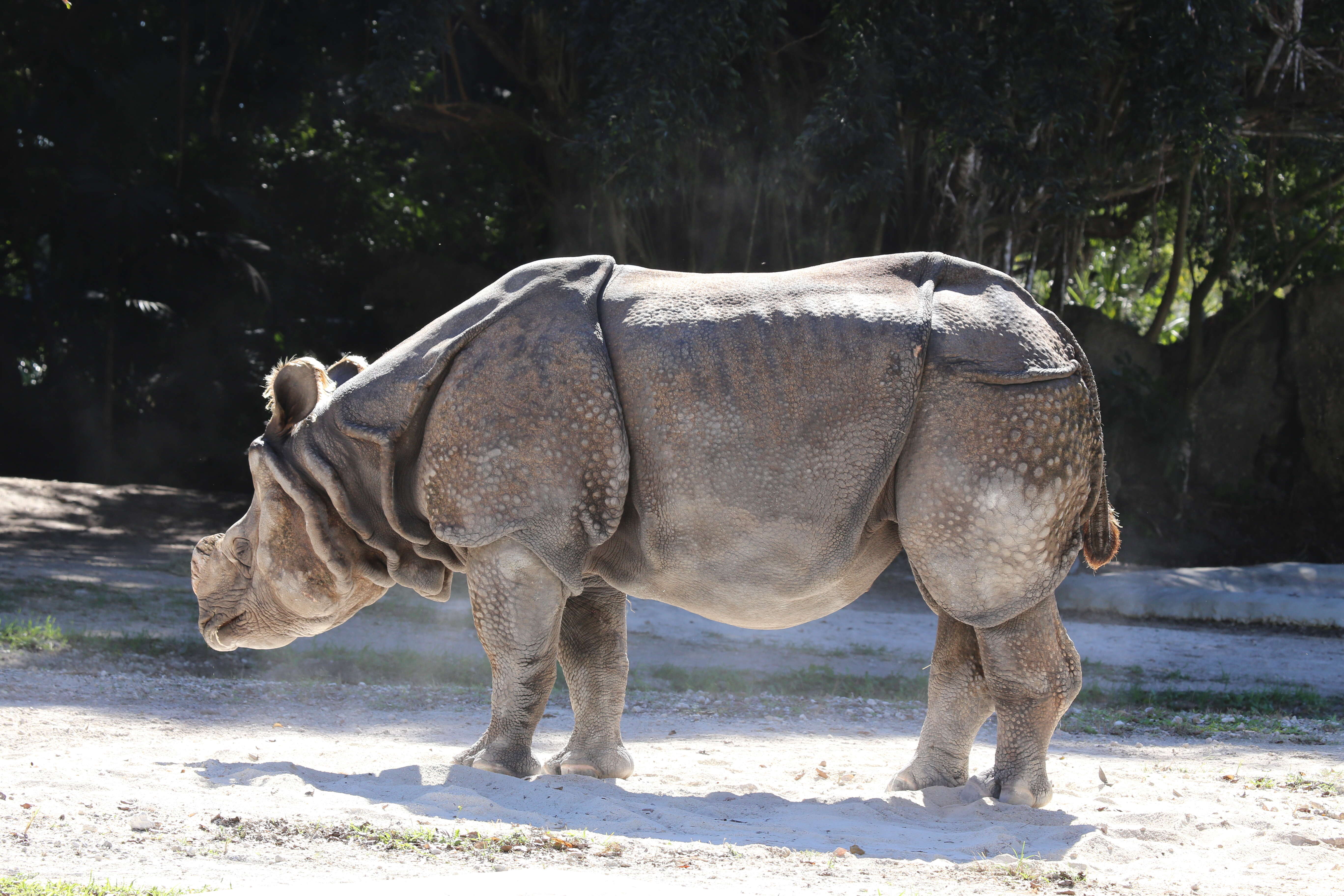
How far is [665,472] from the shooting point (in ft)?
14.7

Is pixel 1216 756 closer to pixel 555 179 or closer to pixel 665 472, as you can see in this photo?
pixel 665 472

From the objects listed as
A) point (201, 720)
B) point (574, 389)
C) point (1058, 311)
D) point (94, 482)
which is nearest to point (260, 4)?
point (94, 482)

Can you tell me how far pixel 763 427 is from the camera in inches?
173

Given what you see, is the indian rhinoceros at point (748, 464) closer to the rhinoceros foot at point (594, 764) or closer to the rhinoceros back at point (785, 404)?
the rhinoceros back at point (785, 404)

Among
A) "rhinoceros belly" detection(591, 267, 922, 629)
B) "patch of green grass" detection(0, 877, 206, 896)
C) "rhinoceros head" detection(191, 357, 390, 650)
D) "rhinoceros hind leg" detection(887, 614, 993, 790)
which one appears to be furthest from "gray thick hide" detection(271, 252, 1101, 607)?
"patch of green grass" detection(0, 877, 206, 896)

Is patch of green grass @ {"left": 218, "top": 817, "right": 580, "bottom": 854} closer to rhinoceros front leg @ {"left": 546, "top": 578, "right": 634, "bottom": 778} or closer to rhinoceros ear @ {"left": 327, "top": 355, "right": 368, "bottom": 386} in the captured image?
rhinoceros front leg @ {"left": 546, "top": 578, "right": 634, "bottom": 778}

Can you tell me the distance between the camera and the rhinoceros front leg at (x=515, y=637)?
452 cm

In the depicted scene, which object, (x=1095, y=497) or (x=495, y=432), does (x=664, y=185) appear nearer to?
(x=495, y=432)

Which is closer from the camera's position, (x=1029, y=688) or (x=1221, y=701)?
(x=1029, y=688)

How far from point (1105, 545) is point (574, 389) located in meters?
2.17

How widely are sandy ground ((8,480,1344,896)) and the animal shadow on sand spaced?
0.01 metres

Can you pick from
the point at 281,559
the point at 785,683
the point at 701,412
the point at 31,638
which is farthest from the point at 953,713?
the point at 31,638

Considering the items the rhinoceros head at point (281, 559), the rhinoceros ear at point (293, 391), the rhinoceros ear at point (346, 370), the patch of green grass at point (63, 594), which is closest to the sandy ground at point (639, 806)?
the rhinoceros head at point (281, 559)

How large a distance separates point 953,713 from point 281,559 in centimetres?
279
